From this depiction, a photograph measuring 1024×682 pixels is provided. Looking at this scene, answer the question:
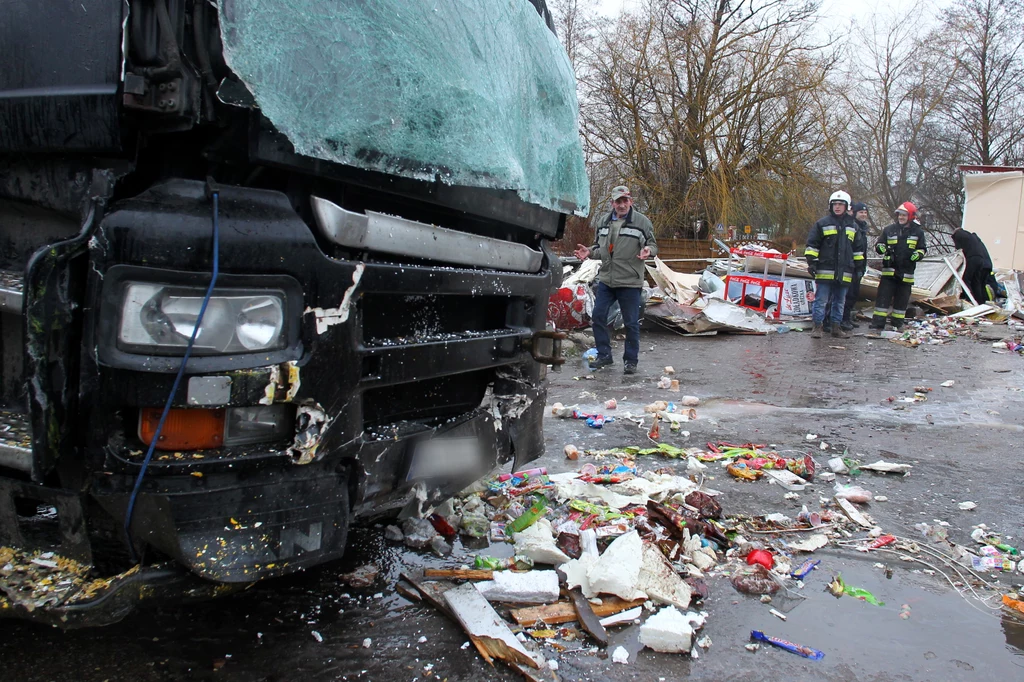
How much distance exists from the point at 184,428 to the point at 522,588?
1.39 metres

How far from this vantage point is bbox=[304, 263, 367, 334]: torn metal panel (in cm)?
203

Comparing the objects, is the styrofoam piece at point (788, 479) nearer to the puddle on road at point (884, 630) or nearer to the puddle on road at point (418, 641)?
the puddle on road at point (884, 630)

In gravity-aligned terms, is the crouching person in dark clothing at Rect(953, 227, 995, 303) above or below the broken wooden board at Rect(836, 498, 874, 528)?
above

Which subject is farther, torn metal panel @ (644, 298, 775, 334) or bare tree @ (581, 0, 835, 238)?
bare tree @ (581, 0, 835, 238)

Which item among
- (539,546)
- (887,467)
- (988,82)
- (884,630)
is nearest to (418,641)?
(539,546)

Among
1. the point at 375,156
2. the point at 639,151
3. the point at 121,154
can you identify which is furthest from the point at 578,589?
the point at 639,151

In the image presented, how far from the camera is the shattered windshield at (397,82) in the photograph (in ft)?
6.45

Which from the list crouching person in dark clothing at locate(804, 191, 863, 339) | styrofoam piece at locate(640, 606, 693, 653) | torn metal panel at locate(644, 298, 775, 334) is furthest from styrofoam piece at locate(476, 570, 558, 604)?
crouching person in dark clothing at locate(804, 191, 863, 339)

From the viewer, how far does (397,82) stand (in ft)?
7.29

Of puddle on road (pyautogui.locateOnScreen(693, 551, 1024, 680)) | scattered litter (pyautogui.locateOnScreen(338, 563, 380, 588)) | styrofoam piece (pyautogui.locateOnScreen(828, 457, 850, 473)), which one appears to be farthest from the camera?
styrofoam piece (pyautogui.locateOnScreen(828, 457, 850, 473))

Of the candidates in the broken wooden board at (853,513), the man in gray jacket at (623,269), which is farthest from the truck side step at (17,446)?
the man in gray jacket at (623,269)

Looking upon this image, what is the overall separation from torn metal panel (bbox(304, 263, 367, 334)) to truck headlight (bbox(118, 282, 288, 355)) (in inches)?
3.7

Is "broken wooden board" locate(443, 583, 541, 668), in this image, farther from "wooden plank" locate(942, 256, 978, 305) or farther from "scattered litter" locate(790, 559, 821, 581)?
"wooden plank" locate(942, 256, 978, 305)

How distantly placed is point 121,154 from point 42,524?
3.24 feet
